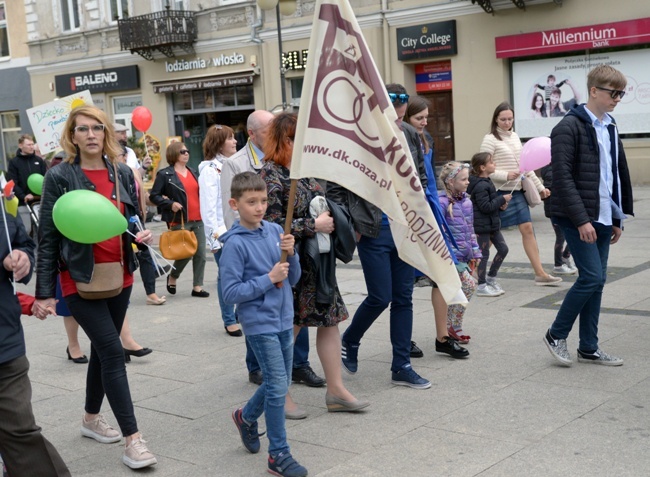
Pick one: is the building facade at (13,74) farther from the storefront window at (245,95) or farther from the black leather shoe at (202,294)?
the black leather shoe at (202,294)

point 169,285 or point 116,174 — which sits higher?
point 116,174

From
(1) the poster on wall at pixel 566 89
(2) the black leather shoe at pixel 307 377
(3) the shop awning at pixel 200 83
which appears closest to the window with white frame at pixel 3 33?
(3) the shop awning at pixel 200 83

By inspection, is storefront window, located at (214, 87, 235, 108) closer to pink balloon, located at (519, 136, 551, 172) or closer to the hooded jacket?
pink balloon, located at (519, 136, 551, 172)

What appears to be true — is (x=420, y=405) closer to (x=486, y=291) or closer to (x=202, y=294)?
(x=486, y=291)

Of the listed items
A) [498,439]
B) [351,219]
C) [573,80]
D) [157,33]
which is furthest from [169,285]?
[157,33]

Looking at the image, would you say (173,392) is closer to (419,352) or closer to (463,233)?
(419,352)

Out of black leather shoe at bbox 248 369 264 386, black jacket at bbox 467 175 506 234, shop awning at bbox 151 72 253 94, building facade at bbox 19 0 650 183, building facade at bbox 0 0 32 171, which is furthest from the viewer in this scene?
building facade at bbox 0 0 32 171

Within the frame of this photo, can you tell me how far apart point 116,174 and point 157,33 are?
2295 centimetres

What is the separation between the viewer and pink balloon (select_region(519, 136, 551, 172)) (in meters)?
9.08

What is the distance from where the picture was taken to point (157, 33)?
26.8 m

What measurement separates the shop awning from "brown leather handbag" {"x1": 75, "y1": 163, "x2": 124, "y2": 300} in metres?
21.0

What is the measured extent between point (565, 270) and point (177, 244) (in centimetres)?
418

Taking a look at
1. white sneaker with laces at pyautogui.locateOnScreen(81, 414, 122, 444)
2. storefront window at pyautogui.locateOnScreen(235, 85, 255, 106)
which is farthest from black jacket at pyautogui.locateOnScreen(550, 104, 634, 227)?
storefront window at pyautogui.locateOnScreen(235, 85, 255, 106)

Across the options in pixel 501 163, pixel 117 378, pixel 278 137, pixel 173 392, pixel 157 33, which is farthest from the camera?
pixel 157 33
